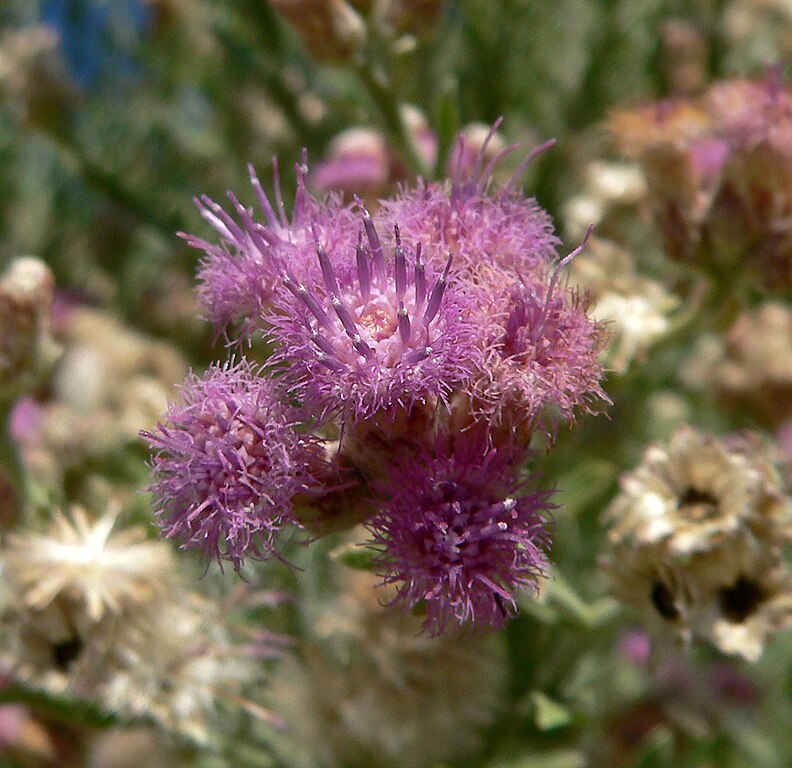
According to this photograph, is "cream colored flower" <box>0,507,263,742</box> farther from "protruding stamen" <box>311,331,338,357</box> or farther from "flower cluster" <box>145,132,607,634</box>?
"protruding stamen" <box>311,331,338,357</box>

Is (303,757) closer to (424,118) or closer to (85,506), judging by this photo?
(85,506)

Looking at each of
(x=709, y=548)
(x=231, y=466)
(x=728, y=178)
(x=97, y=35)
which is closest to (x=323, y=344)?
(x=231, y=466)

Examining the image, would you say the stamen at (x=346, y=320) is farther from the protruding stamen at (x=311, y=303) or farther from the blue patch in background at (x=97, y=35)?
the blue patch in background at (x=97, y=35)

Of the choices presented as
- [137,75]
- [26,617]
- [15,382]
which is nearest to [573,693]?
[26,617]

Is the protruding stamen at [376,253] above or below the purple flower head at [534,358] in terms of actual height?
above

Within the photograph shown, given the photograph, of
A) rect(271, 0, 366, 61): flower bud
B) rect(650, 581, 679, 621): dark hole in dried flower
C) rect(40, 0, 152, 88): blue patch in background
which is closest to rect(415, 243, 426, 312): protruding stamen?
rect(650, 581, 679, 621): dark hole in dried flower

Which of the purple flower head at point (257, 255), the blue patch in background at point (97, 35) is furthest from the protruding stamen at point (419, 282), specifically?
the blue patch in background at point (97, 35)
